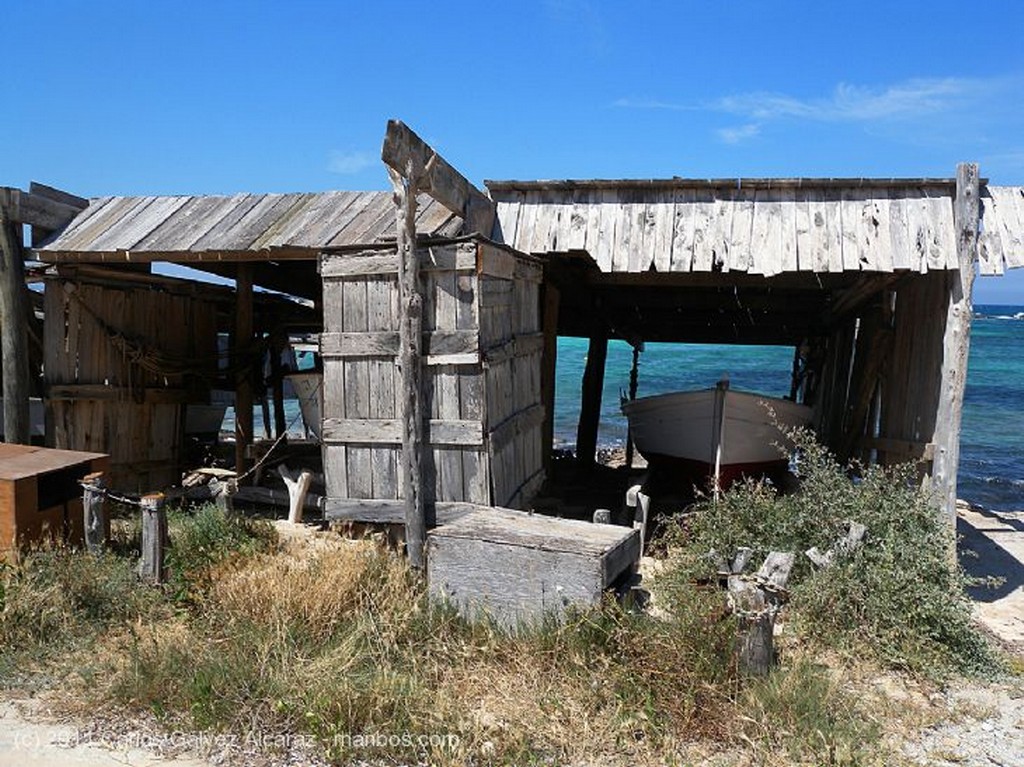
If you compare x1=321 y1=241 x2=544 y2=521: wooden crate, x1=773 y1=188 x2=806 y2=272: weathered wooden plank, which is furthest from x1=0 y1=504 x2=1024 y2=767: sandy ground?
x1=773 y1=188 x2=806 y2=272: weathered wooden plank

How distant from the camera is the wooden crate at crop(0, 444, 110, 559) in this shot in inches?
258

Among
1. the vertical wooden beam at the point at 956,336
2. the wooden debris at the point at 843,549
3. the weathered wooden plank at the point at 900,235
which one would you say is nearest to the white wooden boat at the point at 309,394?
the wooden debris at the point at 843,549

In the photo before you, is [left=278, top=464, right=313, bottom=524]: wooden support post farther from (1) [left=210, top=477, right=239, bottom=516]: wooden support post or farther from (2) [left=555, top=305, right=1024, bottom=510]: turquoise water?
(2) [left=555, top=305, right=1024, bottom=510]: turquoise water

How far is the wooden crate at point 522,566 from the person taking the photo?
576 cm

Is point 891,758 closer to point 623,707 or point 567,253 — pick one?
point 623,707

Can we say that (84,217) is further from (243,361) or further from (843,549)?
(843,549)

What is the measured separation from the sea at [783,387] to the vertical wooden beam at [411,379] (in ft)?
10.7

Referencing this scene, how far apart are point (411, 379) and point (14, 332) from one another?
4905mm

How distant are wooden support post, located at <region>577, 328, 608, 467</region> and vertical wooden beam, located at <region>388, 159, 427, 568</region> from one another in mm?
7373

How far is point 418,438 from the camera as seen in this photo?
22.7ft

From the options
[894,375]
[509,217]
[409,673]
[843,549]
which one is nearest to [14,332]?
[509,217]

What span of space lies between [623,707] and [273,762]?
2.05m

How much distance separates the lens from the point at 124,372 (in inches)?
390

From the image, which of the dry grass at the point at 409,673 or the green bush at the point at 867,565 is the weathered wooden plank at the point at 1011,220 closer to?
the green bush at the point at 867,565
